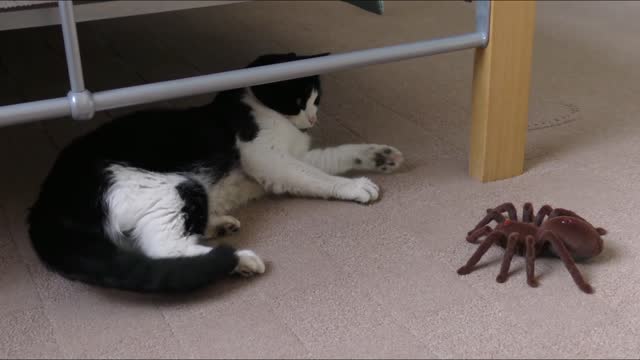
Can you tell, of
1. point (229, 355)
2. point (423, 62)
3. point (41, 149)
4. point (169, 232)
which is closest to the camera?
point (229, 355)

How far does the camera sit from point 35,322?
3.92 ft

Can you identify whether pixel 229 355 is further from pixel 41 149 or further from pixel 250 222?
pixel 41 149

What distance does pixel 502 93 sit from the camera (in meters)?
1.52

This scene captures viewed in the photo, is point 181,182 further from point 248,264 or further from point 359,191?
point 359,191

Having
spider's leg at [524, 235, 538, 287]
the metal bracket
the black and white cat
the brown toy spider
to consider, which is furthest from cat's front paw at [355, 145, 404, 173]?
the metal bracket

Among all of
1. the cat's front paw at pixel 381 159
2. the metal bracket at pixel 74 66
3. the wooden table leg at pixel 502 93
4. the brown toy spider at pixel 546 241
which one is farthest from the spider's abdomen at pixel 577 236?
the metal bracket at pixel 74 66

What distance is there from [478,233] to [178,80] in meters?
0.56

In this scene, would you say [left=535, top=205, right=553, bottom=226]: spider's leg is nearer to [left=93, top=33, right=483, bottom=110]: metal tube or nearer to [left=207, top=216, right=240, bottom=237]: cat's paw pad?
[left=93, top=33, right=483, bottom=110]: metal tube

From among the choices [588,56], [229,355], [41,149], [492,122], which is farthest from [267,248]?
[588,56]

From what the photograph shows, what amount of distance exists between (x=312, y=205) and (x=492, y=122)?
382 mm

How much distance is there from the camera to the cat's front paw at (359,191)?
1494 mm

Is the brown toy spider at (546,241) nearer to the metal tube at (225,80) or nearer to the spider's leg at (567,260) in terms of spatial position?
the spider's leg at (567,260)

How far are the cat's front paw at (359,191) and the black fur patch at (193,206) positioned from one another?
0.27 metres

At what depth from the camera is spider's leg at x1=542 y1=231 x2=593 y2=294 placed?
121cm
